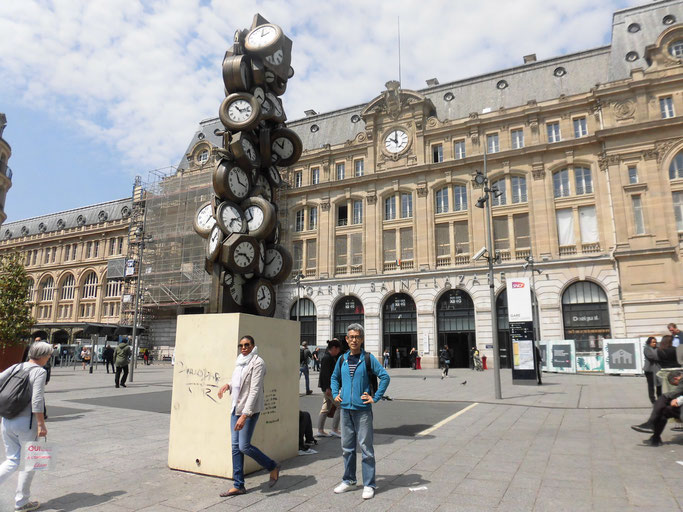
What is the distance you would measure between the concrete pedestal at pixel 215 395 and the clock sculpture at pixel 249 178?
96cm

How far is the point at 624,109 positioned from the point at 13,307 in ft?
129

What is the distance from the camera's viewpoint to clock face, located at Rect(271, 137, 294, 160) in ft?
30.2

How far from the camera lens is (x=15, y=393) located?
4.84m

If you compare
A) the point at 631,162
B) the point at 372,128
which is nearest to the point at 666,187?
the point at 631,162

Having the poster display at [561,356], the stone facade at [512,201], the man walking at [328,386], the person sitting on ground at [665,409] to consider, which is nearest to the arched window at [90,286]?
the stone facade at [512,201]

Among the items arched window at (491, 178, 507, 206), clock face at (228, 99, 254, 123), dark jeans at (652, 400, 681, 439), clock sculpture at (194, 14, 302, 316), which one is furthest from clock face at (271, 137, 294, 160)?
arched window at (491, 178, 507, 206)

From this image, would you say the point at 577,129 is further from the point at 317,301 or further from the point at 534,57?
the point at 317,301

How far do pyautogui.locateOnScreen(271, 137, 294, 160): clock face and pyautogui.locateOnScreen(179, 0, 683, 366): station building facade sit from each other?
27.2 meters

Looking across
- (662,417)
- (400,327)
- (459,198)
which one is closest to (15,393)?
(662,417)

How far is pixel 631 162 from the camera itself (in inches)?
1225

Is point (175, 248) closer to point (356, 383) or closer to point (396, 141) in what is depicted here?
point (396, 141)

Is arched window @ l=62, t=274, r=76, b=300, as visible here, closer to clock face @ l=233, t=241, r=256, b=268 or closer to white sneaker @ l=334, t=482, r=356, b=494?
clock face @ l=233, t=241, r=256, b=268

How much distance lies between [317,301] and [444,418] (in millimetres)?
29752

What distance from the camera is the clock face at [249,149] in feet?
26.8
